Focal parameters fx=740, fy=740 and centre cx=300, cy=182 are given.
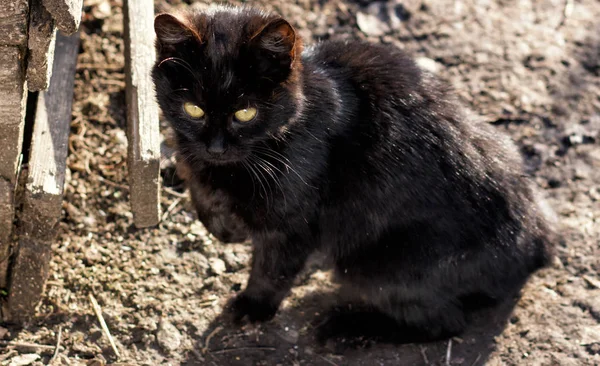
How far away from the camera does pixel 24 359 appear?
3424 millimetres

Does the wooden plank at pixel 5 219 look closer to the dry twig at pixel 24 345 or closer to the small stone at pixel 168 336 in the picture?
the dry twig at pixel 24 345

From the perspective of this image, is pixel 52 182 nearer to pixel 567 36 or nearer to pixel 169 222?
pixel 169 222

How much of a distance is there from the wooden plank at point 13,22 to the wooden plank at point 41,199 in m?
0.71

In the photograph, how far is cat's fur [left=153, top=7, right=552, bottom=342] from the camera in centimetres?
312

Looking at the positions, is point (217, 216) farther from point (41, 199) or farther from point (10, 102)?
point (10, 102)

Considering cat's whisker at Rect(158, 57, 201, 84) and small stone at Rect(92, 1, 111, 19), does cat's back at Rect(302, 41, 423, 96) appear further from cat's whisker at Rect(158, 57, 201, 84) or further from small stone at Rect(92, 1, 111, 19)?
small stone at Rect(92, 1, 111, 19)

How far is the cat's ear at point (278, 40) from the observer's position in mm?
2826

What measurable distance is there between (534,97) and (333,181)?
7.15 ft

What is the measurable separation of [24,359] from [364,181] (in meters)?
1.78

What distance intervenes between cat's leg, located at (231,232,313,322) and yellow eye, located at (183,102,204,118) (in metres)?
0.71

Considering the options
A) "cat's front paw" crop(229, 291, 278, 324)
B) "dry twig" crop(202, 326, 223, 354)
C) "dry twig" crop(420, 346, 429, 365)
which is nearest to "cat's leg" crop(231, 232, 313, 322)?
"cat's front paw" crop(229, 291, 278, 324)

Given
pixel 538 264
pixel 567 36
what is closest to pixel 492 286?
pixel 538 264

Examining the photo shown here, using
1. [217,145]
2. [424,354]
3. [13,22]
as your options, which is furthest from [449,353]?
[13,22]

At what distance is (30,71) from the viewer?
2.89 m
